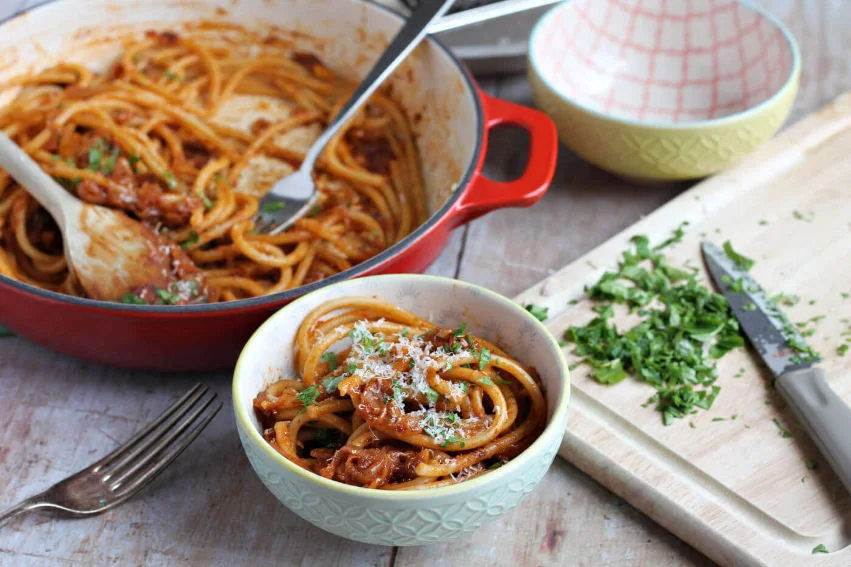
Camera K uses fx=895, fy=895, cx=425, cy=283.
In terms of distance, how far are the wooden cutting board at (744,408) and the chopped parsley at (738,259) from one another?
1.2 inches

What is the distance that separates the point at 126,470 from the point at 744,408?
1443mm

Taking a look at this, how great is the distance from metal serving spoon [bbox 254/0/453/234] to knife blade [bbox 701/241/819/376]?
1055mm

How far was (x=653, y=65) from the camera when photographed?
3.26 m

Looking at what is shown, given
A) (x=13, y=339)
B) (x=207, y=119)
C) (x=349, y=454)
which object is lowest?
(x=13, y=339)

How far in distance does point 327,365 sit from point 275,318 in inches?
6.2

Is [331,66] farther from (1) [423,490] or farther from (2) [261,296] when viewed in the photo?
(1) [423,490]

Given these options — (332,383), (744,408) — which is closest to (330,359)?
(332,383)

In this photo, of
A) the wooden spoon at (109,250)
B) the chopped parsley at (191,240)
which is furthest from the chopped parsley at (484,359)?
the chopped parsley at (191,240)

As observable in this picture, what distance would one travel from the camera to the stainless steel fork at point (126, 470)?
1.95m

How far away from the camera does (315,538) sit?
1947 millimetres

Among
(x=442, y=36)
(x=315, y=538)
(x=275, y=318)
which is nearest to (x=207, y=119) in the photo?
(x=442, y=36)

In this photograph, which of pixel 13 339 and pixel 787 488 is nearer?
pixel 787 488

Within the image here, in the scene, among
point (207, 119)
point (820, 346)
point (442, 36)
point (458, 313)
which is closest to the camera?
point (458, 313)

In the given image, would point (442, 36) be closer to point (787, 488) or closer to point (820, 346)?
point (820, 346)
